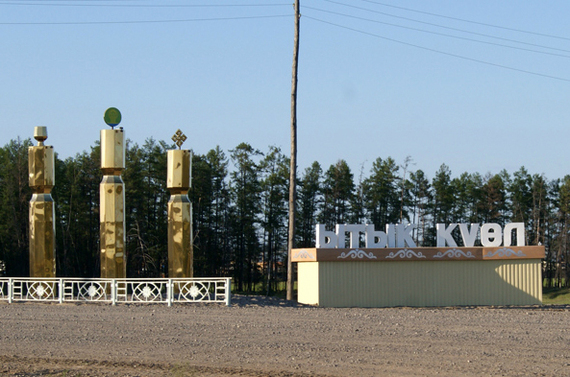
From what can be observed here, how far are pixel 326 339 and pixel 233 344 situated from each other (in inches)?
77.4

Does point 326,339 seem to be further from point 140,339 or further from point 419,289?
point 419,289

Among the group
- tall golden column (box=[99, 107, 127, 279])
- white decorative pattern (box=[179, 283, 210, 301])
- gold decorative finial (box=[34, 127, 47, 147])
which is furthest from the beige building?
gold decorative finial (box=[34, 127, 47, 147])

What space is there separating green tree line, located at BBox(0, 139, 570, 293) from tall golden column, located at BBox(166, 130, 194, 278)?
21.0 metres

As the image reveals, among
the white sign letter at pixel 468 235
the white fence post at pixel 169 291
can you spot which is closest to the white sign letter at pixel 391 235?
the white sign letter at pixel 468 235

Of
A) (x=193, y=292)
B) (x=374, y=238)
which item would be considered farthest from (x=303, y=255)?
(x=193, y=292)

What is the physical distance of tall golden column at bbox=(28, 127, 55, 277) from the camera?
943 inches

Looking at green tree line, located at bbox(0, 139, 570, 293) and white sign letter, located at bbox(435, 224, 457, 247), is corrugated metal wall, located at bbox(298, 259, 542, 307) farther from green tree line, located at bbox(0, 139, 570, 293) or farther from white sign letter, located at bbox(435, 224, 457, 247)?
green tree line, located at bbox(0, 139, 570, 293)

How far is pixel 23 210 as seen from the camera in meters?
48.2

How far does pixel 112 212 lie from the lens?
2295 cm

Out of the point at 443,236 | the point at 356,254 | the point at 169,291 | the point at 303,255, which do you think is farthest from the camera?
the point at 443,236

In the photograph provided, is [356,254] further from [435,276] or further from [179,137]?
[179,137]

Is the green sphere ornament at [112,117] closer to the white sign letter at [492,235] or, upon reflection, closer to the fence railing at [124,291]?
the fence railing at [124,291]

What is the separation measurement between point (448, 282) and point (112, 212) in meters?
13.3

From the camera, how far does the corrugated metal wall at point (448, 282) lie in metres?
25.8
